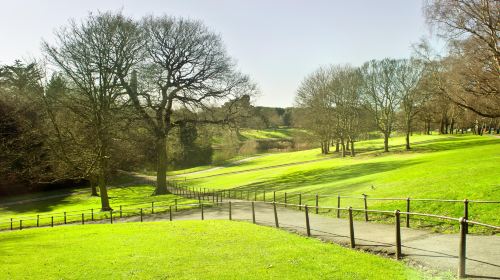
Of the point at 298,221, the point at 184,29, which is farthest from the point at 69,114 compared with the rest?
the point at 298,221

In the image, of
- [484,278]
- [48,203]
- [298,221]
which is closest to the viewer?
[484,278]

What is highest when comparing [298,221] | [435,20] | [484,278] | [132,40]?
[132,40]

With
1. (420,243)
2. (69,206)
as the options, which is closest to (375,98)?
(69,206)

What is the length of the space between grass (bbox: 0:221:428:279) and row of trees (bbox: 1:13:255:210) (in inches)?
669

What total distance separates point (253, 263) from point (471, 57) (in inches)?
770

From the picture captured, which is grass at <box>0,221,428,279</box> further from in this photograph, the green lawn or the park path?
the green lawn

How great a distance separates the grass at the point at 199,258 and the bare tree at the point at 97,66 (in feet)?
54.6

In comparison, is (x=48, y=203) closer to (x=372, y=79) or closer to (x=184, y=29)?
(x=184, y=29)

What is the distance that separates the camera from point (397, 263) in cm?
955

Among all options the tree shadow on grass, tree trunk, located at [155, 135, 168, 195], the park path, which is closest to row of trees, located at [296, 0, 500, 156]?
the tree shadow on grass

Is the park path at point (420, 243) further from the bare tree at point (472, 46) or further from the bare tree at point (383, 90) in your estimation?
the bare tree at point (383, 90)

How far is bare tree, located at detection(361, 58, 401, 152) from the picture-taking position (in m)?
59.9

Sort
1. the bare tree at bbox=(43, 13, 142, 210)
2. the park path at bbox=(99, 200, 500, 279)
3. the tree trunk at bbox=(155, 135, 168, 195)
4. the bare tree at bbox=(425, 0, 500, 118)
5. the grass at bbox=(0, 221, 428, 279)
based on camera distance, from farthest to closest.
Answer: the tree trunk at bbox=(155, 135, 168, 195) < the bare tree at bbox=(43, 13, 142, 210) < the bare tree at bbox=(425, 0, 500, 118) < the grass at bbox=(0, 221, 428, 279) < the park path at bbox=(99, 200, 500, 279)

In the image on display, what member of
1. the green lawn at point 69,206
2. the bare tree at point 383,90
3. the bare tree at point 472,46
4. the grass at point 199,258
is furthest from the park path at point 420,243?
the bare tree at point 383,90
